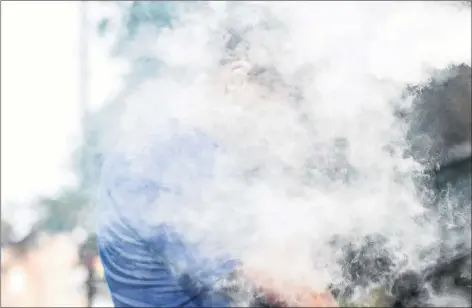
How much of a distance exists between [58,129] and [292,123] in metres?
0.36

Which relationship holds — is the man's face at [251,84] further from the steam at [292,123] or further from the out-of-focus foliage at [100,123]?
the out-of-focus foliage at [100,123]

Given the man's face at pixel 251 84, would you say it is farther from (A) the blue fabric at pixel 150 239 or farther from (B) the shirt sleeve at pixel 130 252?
(B) the shirt sleeve at pixel 130 252

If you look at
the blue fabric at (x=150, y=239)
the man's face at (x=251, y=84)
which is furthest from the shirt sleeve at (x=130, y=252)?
the man's face at (x=251, y=84)

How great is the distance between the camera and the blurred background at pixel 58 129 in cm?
78

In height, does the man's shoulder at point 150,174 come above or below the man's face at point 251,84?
below

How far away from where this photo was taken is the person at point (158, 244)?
77cm

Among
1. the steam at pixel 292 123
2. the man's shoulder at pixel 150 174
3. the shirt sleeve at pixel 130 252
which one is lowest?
the shirt sleeve at pixel 130 252

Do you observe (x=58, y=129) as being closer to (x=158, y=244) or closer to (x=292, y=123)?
(x=158, y=244)

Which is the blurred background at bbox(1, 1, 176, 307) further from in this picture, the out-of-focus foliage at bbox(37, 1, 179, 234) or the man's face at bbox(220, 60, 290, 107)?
the man's face at bbox(220, 60, 290, 107)

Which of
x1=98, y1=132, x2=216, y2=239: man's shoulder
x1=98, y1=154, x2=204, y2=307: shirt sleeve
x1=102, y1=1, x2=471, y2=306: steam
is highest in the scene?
x1=102, y1=1, x2=471, y2=306: steam

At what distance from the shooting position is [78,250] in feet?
2.56

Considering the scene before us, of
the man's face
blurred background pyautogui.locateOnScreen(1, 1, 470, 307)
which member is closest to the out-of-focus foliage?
blurred background pyautogui.locateOnScreen(1, 1, 470, 307)

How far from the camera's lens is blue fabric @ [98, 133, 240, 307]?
767 mm

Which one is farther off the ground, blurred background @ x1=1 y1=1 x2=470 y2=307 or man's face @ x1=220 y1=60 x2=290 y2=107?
man's face @ x1=220 y1=60 x2=290 y2=107
